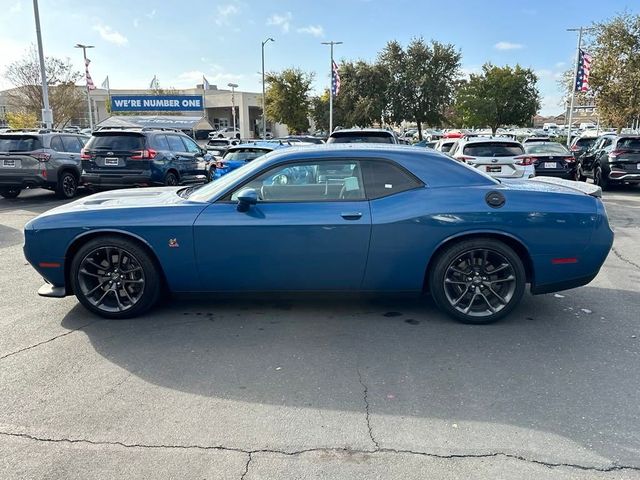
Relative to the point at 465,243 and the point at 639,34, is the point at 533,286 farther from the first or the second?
the point at 639,34

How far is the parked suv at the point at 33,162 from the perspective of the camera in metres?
11.8

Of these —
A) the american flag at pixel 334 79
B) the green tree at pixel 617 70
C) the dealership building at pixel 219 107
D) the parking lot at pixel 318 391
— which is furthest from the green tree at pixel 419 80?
the parking lot at pixel 318 391

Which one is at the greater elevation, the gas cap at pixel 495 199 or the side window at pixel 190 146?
the side window at pixel 190 146

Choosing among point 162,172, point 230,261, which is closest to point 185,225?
point 230,261

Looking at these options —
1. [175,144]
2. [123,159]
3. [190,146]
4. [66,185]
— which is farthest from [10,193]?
[190,146]

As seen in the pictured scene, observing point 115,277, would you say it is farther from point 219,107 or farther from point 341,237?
point 219,107

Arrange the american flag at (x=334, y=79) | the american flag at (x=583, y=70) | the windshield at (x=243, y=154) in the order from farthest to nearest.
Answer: the american flag at (x=334, y=79) → the american flag at (x=583, y=70) → the windshield at (x=243, y=154)

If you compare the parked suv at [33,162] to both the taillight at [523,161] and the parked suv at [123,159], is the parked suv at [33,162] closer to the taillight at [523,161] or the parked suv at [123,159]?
the parked suv at [123,159]

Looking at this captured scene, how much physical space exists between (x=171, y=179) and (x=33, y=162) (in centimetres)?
319

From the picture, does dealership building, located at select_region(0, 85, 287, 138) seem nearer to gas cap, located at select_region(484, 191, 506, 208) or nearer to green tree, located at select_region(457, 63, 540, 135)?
green tree, located at select_region(457, 63, 540, 135)

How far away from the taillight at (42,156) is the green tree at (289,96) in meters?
33.6

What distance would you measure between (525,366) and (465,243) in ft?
3.71

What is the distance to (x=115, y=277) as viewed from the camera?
4480 mm

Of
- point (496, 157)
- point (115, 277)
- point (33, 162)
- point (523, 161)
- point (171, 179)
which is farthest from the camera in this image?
point (171, 179)
